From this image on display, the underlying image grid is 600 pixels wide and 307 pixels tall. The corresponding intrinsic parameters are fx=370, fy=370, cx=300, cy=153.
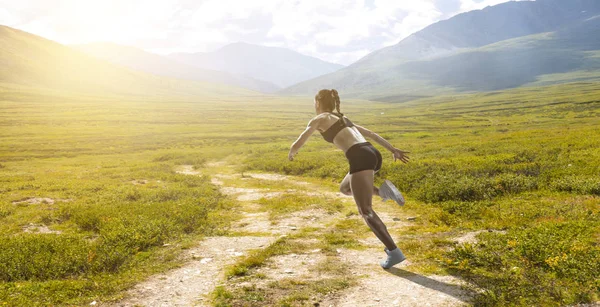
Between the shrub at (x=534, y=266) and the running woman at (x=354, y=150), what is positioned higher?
the running woman at (x=354, y=150)

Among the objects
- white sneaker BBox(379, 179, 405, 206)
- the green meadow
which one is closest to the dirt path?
the green meadow

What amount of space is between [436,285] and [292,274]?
3012mm

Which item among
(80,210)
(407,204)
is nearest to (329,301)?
(407,204)

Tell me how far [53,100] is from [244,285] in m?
235

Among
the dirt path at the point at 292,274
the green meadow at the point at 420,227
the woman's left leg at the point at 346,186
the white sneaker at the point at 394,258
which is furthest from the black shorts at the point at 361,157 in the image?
the green meadow at the point at 420,227

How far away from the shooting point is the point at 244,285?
766cm

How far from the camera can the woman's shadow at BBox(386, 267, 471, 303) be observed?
6613 mm

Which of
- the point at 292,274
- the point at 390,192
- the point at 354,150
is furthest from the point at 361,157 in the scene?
the point at 292,274

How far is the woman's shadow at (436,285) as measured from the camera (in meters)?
6.61

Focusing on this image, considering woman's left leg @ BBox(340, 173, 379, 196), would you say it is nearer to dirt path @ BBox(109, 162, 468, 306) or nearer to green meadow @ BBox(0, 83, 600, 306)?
dirt path @ BBox(109, 162, 468, 306)

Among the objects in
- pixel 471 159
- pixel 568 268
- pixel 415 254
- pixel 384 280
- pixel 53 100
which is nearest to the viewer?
pixel 568 268

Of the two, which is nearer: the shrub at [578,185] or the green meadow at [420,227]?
the green meadow at [420,227]

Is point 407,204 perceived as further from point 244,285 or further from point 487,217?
point 244,285

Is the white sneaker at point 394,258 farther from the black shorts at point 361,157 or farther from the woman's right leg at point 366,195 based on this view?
the black shorts at point 361,157
